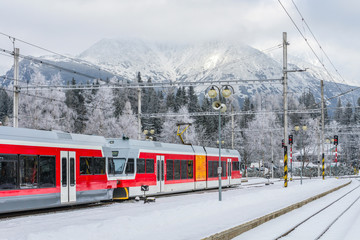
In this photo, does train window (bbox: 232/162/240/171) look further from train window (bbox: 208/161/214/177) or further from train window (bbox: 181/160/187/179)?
train window (bbox: 181/160/187/179)

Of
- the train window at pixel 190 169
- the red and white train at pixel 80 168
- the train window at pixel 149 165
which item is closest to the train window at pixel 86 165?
the red and white train at pixel 80 168

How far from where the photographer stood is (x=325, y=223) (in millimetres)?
18219

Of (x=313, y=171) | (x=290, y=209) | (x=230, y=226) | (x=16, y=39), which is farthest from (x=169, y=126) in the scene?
(x=230, y=226)

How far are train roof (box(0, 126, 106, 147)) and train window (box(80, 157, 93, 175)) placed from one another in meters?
0.67

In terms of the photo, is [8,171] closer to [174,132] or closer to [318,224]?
[318,224]

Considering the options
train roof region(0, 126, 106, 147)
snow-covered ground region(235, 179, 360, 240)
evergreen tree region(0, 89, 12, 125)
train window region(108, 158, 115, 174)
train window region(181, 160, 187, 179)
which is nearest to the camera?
snow-covered ground region(235, 179, 360, 240)

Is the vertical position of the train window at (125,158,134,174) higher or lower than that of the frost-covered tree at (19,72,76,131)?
lower

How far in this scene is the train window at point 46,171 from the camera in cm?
2028

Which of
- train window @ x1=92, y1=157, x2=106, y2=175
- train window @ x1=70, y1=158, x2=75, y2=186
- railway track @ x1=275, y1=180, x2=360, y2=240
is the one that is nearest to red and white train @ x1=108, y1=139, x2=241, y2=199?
train window @ x1=92, y1=157, x2=106, y2=175

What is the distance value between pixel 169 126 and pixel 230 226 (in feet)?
240

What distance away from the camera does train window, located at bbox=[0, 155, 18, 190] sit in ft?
59.6

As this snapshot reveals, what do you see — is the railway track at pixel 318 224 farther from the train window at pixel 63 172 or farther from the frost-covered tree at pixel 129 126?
the frost-covered tree at pixel 129 126

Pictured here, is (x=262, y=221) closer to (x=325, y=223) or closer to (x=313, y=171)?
(x=325, y=223)

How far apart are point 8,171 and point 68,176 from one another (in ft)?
12.4
